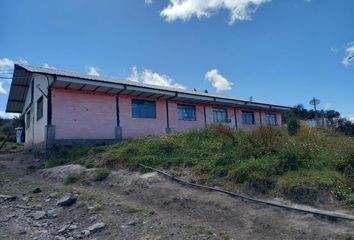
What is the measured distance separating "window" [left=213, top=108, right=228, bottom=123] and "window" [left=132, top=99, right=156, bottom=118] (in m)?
5.58

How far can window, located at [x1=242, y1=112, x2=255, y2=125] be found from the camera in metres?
26.4

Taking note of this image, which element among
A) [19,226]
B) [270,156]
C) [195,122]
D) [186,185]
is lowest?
[19,226]

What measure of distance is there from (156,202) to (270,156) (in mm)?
3299

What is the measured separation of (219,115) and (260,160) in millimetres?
16047

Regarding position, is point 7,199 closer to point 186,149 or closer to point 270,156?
point 186,149

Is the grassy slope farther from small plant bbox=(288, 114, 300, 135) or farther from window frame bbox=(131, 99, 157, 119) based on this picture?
window frame bbox=(131, 99, 157, 119)

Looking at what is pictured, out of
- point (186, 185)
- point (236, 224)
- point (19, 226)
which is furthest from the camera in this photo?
point (186, 185)

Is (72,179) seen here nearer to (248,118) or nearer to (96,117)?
(96,117)

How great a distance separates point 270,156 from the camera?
869 centimetres

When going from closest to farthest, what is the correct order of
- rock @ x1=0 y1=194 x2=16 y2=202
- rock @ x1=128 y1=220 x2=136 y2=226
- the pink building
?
rock @ x1=128 y1=220 x2=136 y2=226, rock @ x1=0 y1=194 x2=16 y2=202, the pink building

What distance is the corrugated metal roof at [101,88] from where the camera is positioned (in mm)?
16719

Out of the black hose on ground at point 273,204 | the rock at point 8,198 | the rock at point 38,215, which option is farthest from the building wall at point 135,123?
the rock at point 38,215

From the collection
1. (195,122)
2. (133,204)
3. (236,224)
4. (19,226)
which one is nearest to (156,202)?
(133,204)

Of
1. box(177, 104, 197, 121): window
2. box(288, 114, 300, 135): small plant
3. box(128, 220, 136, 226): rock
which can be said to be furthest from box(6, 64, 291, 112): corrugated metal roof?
box(128, 220, 136, 226): rock
